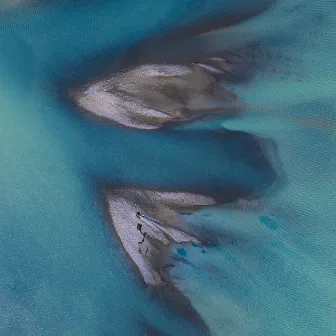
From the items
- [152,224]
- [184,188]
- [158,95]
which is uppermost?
[158,95]

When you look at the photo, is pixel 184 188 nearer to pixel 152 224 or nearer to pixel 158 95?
pixel 152 224

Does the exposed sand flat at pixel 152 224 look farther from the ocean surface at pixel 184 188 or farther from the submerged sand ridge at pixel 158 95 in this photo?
the submerged sand ridge at pixel 158 95

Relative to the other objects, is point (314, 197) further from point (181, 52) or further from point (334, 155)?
point (181, 52)

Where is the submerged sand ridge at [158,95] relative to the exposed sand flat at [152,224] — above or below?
above

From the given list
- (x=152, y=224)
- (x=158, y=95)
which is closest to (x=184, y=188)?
(x=152, y=224)

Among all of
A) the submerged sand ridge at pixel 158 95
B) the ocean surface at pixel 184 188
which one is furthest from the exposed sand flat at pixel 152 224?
the submerged sand ridge at pixel 158 95

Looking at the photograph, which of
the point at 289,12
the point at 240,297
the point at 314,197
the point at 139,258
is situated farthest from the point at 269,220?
the point at 289,12
